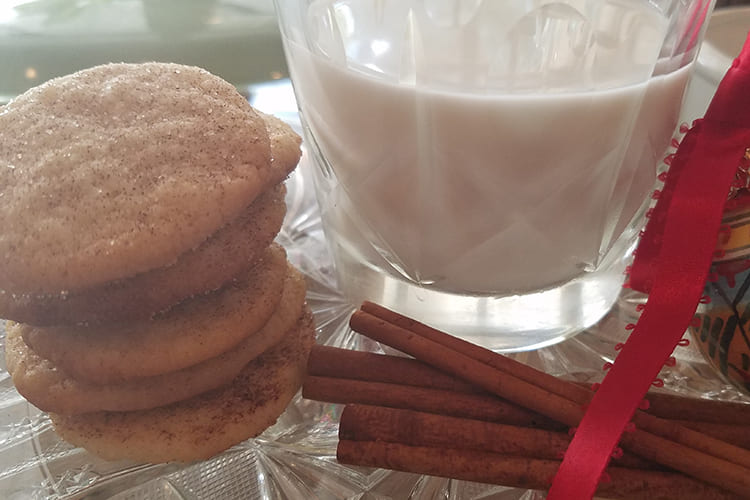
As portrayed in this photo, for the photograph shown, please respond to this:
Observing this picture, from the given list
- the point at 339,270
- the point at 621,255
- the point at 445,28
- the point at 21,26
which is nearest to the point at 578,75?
the point at 445,28

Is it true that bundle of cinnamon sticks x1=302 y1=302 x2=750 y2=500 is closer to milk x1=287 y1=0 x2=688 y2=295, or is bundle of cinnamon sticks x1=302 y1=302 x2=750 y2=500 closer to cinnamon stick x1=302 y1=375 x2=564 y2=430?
cinnamon stick x1=302 y1=375 x2=564 y2=430

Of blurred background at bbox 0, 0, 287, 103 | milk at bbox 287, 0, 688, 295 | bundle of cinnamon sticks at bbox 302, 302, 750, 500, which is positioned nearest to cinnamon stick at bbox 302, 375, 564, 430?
bundle of cinnamon sticks at bbox 302, 302, 750, 500

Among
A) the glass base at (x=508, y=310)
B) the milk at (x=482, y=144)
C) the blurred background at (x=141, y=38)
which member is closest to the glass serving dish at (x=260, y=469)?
the glass base at (x=508, y=310)

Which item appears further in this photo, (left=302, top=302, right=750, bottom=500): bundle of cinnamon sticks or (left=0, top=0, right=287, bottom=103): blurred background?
(left=0, top=0, right=287, bottom=103): blurred background

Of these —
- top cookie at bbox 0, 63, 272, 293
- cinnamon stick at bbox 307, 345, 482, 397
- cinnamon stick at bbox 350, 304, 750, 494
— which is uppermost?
top cookie at bbox 0, 63, 272, 293

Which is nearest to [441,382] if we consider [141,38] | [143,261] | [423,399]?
[423,399]
